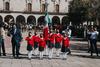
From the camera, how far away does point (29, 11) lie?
103m

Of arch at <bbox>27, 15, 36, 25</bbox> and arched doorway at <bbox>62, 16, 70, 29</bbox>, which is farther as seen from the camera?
arch at <bbox>27, 15, 36, 25</bbox>

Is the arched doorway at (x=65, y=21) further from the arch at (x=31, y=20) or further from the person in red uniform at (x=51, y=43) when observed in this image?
the person in red uniform at (x=51, y=43)

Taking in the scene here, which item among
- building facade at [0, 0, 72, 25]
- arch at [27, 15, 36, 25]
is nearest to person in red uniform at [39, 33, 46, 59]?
building facade at [0, 0, 72, 25]

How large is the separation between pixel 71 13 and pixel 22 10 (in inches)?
1068

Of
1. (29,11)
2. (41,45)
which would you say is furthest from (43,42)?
(29,11)

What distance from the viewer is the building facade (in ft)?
333

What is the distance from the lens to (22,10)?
10256cm

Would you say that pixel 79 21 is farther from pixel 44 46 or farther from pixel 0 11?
pixel 44 46

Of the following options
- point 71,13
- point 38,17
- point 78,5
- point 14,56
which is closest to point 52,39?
point 14,56

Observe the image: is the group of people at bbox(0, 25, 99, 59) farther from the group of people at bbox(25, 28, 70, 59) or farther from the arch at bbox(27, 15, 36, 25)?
the arch at bbox(27, 15, 36, 25)

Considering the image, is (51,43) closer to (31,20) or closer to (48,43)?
(48,43)

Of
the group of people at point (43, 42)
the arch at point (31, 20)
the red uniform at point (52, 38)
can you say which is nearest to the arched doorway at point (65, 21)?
the arch at point (31, 20)

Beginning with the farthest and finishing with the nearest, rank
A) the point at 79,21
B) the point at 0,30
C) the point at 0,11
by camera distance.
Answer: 1. the point at 0,11
2. the point at 79,21
3. the point at 0,30

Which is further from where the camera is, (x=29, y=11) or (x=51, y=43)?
(x=29, y=11)
